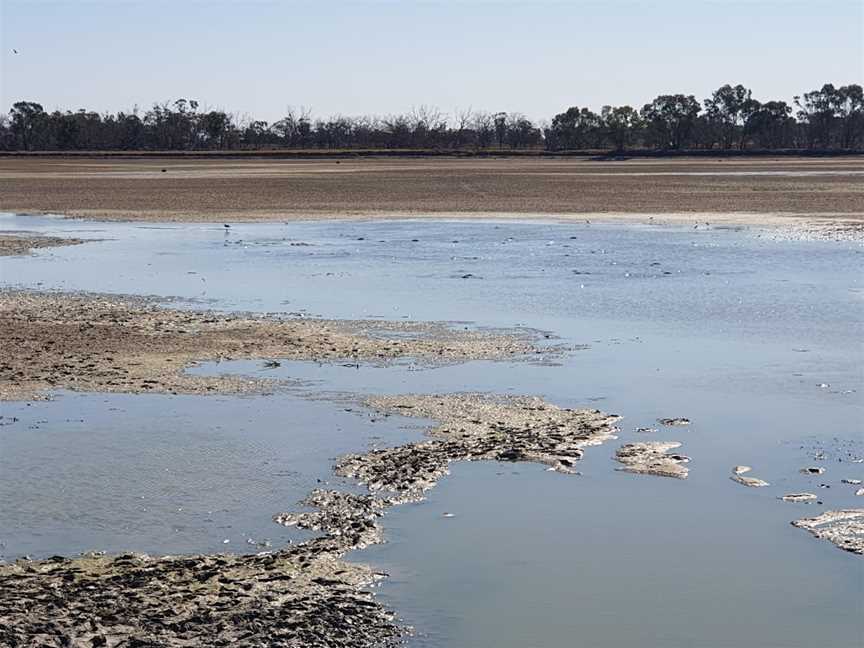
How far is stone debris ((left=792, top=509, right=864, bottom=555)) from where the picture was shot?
876cm

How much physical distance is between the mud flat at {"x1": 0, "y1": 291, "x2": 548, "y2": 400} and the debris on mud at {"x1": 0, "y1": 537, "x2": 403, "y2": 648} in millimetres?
5890

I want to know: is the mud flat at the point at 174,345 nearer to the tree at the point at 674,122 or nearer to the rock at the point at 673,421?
the rock at the point at 673,421

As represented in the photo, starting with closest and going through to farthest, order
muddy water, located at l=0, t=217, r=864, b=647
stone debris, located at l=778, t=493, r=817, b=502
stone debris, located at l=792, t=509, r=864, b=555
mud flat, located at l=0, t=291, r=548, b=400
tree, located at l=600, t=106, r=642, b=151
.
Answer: muddy water, located at l=0, t=217, r=864, b=647, stone debris, located at l=792, t=509, r=864, b=555, stone debris, located at l=778, t=493, r=817, b=502, mud flat, located at l=0, t=291, r=548, b=400, tree, located at l=600, t=106, r=642, b=151

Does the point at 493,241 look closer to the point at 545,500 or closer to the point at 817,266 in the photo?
the point at 817,266

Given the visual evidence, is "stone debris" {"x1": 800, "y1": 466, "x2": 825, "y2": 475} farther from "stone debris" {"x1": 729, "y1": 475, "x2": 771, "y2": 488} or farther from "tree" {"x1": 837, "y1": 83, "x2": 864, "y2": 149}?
"tree" {"x1": 837, "y1": 83, "x2": 864, "y2": 149}

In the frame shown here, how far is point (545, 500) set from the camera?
9883mm

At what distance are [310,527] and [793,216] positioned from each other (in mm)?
31278

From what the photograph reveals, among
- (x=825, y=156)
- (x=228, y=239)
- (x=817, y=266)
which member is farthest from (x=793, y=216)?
(x=825, y=156)

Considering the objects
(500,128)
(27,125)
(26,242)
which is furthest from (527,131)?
A: (26,242)

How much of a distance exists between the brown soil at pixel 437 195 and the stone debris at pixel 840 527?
2738cm

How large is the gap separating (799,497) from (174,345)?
9.14m

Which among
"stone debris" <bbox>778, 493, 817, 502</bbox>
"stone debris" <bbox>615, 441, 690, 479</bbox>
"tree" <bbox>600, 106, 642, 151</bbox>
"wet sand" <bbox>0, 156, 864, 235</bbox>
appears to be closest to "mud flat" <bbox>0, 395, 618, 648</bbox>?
"stone debris" <bbox>615, 441, 690, 479</bbox>

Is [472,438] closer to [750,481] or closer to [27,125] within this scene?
[750,481]

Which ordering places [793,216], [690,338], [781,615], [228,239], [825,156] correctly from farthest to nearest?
[825,156], [793,216], [228,239], [690,338], [781,615]
